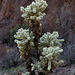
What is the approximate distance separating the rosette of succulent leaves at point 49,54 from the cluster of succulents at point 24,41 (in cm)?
38

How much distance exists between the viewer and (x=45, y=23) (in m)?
10.8

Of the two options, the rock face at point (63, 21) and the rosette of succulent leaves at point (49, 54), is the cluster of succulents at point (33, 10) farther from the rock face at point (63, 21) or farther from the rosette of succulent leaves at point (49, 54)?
the rock face at point (63, 21)

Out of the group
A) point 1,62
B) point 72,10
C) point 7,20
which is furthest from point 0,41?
point 72,10

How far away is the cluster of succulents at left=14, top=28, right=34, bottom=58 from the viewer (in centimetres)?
386

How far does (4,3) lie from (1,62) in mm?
8400

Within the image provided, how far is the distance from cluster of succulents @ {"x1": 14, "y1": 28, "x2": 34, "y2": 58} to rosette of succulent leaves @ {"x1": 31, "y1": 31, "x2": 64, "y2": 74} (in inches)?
15.0

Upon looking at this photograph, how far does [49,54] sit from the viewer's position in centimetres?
347

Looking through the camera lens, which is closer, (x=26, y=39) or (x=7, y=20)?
(x=26, y=39)

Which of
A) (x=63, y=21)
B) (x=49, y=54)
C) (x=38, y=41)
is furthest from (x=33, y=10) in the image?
(x=63, y=21)

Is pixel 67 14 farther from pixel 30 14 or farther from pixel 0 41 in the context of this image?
pixel 30 14

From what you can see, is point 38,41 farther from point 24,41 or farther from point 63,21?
point 63,21

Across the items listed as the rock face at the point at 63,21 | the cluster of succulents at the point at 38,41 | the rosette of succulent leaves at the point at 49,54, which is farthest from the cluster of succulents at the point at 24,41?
the rock face at the point at 63,21

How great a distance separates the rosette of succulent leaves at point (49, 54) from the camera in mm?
3578

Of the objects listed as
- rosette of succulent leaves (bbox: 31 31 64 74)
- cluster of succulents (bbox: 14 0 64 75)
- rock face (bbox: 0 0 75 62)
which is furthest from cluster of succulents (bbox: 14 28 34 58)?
rock face (bbox: 0 0 75 62)
